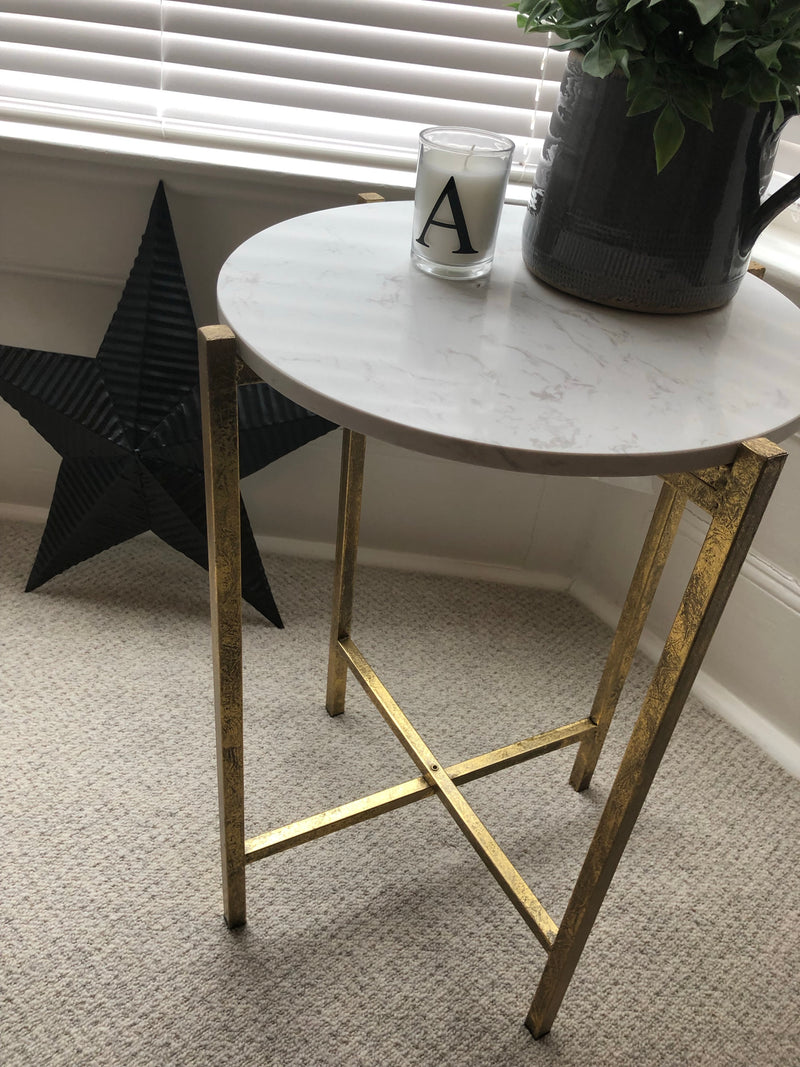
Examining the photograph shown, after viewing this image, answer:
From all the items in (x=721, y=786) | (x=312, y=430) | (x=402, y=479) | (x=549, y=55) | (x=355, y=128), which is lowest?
(x=721, y=786)

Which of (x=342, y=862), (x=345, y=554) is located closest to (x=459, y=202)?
(x=345, y=554)

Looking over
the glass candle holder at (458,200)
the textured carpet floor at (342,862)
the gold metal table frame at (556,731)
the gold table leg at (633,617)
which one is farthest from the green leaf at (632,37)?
the textured carpet floor at (342,862)

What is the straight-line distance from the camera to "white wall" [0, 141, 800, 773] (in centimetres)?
111

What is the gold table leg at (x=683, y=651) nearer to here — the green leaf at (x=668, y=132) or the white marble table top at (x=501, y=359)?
the white marble table top at (x=501, y=359)

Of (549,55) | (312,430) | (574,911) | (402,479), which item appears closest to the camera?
(574,911)

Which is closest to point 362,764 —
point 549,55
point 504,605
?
point 504,605

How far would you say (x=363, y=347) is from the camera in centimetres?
61

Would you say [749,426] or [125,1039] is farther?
[125,1039]

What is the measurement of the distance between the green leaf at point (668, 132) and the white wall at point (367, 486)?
20.7 inches

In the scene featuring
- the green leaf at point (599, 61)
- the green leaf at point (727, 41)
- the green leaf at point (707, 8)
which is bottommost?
the green leaf at point (599, 61)

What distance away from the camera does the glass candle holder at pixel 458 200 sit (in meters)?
0.66

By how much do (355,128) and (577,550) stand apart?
0.69m

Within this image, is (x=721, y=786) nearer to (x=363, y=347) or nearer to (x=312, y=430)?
(x=312, y=430)

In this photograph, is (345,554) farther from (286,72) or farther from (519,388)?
(286,72)
